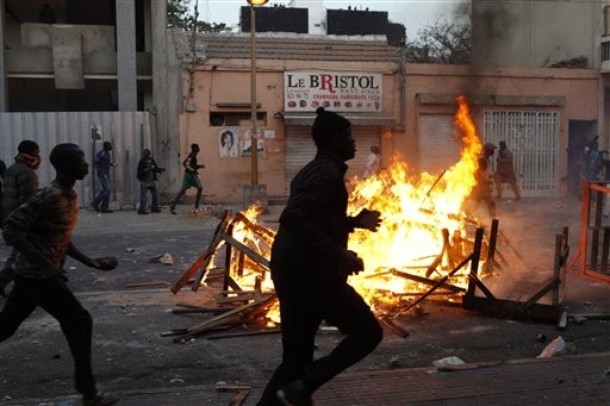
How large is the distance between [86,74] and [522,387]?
1759 cm

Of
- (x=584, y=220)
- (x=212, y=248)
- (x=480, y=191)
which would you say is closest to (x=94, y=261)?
(x=212, y=248)

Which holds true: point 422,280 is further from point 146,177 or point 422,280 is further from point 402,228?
point 146,177

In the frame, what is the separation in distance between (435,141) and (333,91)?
11.4 feet

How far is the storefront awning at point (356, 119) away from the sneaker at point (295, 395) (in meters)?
16.0

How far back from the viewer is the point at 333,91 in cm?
2022

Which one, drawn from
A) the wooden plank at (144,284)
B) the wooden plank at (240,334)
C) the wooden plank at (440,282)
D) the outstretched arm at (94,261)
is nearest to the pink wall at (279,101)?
the wooden plank at (144,284)

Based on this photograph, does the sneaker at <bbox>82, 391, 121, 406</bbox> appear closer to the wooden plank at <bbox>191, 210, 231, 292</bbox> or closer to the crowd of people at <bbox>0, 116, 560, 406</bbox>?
the crowd of people at <bbox>0, 116, 560, 406</bbox>

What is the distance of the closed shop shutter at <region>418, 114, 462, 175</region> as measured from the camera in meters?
20.9

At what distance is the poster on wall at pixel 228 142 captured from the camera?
64.2ft

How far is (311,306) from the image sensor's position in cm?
381

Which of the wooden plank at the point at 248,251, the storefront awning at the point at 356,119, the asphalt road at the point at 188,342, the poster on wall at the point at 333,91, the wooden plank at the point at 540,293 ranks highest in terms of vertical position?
the poster on wall at the point at 333,91

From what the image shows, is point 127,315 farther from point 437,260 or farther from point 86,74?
point 86,74

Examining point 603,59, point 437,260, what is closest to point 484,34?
point 437,260

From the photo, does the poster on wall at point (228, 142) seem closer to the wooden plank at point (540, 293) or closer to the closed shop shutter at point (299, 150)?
the closed shop shutter at point (299, 150)
